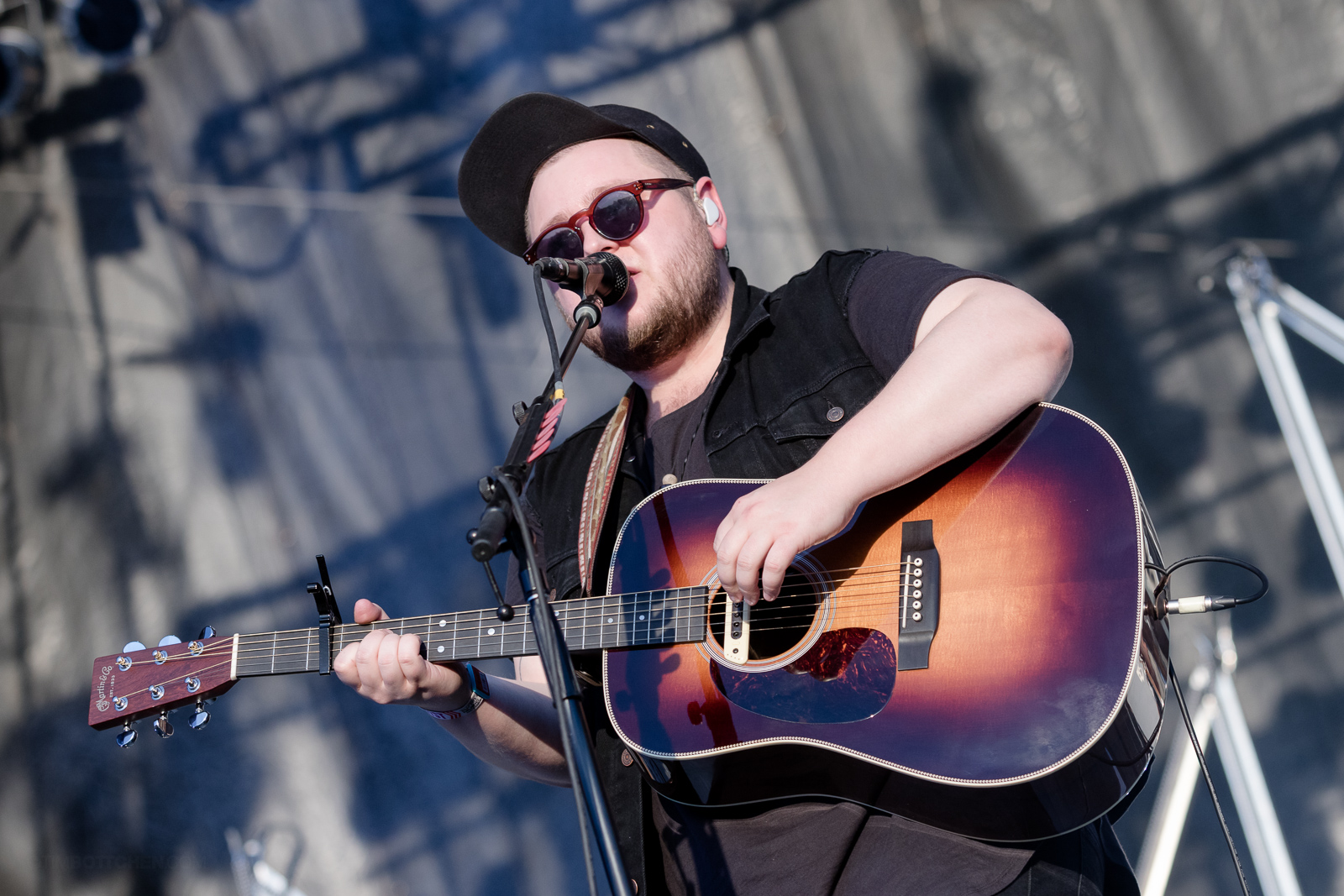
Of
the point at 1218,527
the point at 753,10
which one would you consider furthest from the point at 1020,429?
the point at 753,10

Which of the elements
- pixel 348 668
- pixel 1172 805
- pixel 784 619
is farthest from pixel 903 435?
pixel 1172 805

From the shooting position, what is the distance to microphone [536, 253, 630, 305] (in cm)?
190

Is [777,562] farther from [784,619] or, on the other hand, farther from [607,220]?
[607,220]

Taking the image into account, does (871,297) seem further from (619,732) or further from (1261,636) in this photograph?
(1261,636)

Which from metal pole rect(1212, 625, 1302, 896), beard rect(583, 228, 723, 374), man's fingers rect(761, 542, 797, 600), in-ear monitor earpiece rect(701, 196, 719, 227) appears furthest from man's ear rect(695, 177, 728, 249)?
metal pole rect(1212, 625, 1302, 896)

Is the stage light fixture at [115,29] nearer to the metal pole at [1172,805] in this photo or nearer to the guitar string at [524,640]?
the guitar string at [524,640]

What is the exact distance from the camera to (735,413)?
7.18 feet

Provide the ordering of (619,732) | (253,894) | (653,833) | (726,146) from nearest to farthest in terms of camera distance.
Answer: (619,732) → (653,833) → (253,894) → (726,146)

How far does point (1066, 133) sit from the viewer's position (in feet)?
12.5

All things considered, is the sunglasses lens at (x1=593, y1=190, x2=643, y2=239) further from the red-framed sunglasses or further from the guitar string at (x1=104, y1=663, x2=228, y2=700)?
the guitar string at (x1=104, y1=663, x2=228, y2=700)

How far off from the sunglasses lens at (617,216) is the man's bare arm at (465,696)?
1.01 metres

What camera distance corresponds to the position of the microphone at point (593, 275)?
6.24ft

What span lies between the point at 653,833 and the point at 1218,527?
2.60 m

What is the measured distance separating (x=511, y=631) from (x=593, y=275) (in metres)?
0.77
